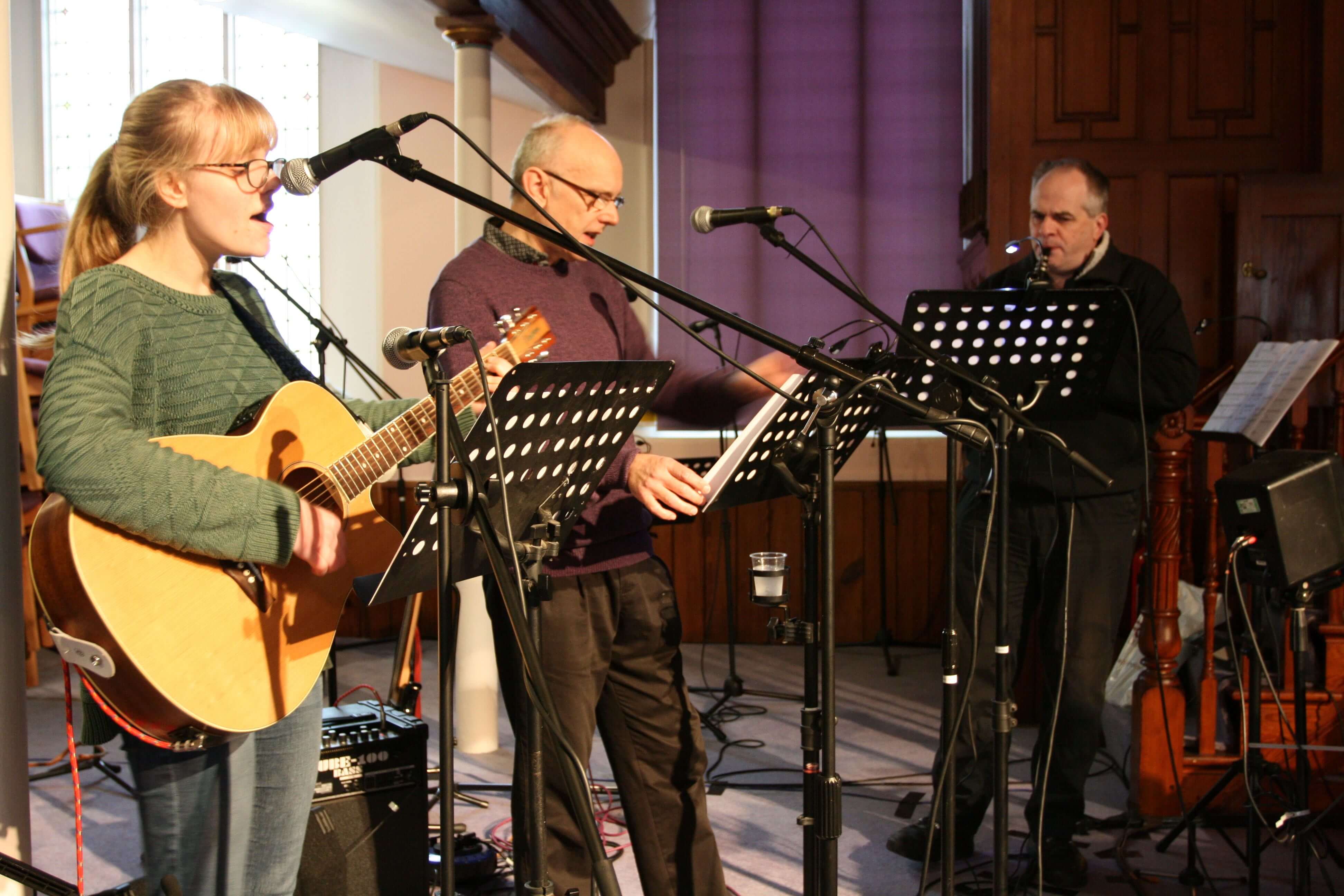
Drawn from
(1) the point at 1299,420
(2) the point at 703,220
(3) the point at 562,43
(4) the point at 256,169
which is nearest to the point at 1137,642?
(1) the point at 1299,420

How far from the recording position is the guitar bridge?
1.77 m

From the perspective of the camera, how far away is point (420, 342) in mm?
1565

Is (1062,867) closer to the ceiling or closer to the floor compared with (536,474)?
closer to the floor

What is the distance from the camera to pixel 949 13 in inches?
251

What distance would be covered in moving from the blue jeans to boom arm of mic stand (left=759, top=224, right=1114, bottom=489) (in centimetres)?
111

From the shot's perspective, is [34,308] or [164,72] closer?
[34,308]

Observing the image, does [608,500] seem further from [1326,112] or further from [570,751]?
[1326,112]

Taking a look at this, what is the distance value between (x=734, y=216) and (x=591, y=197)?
0.43 metres

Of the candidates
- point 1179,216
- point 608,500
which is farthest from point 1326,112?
point 608,500

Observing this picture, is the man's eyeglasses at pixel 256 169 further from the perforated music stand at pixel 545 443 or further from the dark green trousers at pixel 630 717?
the dark green trousers at pixel 630 717

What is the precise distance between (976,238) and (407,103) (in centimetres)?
346

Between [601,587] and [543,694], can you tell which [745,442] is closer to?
[601,587]

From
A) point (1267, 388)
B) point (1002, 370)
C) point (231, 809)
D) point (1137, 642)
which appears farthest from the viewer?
point (1137, 642)

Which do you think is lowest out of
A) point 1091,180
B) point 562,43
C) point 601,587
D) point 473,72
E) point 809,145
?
point 601,587
